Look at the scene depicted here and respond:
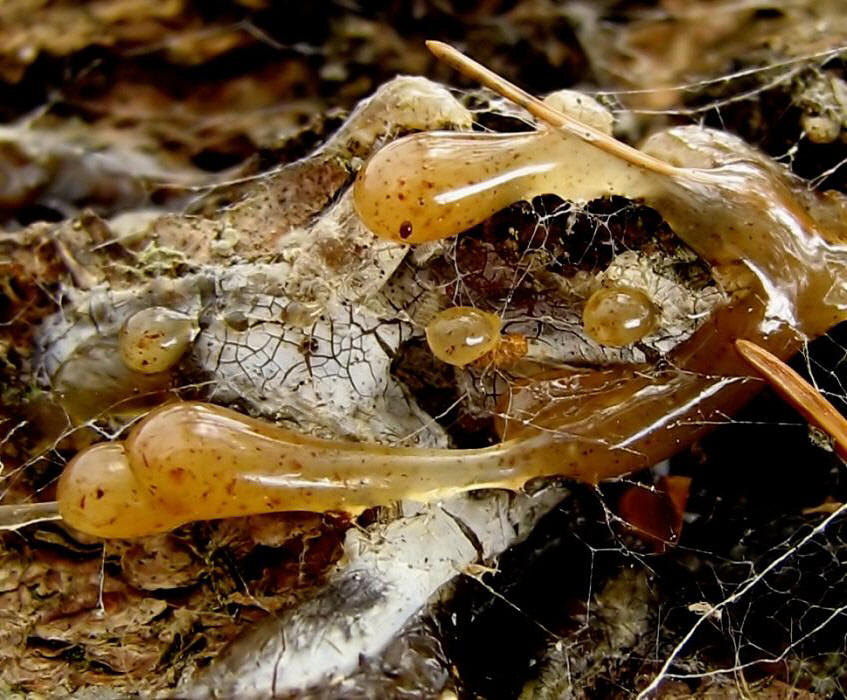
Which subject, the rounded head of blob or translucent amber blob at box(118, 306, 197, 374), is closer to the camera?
the rounded head of blob

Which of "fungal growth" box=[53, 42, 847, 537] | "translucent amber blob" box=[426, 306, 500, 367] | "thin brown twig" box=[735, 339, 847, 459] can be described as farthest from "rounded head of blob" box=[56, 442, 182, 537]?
"thin brown twig" box=[735, 339, 847, 459]

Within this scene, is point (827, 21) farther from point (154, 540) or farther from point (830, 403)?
point (154, 540)

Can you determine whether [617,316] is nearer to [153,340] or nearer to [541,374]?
[541,374]

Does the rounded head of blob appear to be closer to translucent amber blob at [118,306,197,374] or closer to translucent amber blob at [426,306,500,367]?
translucent amber blob at [118,306,197,374]

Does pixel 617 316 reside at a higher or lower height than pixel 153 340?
higher

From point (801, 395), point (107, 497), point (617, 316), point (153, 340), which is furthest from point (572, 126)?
point (107, 497)

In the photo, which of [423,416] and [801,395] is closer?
[801,395]

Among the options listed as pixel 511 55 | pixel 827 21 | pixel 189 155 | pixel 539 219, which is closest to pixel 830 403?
pixel 539 219
